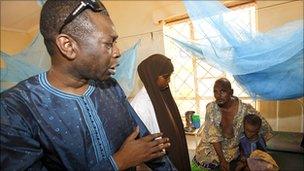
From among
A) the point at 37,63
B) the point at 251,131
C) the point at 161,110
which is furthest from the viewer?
the point at 37,63

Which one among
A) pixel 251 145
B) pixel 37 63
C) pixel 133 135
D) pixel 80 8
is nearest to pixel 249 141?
pixel 251 145

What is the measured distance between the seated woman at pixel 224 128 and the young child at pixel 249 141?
53 mm

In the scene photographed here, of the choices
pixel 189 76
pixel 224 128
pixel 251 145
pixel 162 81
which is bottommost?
pixel 251 145

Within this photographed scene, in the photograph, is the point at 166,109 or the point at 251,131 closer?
the point at 166,109

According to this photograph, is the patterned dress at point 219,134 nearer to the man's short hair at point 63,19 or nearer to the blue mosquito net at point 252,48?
the blue mosquito net at point 252,48

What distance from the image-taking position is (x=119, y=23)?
14.3ft

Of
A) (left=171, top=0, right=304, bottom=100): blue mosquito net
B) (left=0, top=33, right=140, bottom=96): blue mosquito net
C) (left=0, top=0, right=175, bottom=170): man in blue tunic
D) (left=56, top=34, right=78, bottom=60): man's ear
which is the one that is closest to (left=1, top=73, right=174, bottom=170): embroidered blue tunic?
(left=0, top=0, right=175, bottom=170): man in blue tunic

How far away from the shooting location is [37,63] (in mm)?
3098

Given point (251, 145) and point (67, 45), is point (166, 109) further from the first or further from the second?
point (67, 45)

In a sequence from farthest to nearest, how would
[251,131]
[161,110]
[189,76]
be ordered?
[189,76], [251,131], [161,110]

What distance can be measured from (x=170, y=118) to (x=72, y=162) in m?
1.21

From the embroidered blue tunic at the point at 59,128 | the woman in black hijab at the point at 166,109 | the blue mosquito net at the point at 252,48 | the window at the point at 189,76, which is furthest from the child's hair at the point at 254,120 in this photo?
the window at the point at 189,76

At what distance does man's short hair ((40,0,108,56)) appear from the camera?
0.78 meters

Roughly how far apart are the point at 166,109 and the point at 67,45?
1.29m
